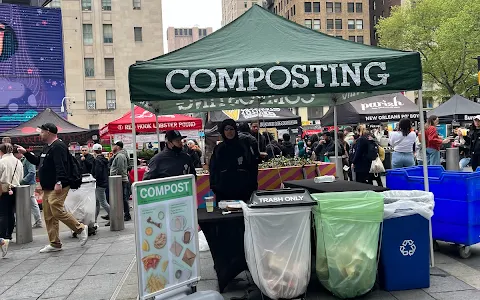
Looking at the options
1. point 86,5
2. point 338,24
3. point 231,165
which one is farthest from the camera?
point 338,24

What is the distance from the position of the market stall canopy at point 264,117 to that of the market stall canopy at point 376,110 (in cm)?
139

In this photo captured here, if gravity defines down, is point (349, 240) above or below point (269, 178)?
below

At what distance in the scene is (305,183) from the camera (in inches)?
249

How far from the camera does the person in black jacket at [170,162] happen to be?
6.05m

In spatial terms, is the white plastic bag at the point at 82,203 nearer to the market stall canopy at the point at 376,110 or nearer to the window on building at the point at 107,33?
the market stall canopy at the point at 376,110

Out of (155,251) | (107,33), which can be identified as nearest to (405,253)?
(155,251)

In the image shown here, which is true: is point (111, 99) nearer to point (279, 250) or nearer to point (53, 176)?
point (53, 176)

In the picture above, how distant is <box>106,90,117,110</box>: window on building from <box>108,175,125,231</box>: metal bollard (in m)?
40.7

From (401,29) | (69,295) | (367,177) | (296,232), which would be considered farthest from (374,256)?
(401,29)

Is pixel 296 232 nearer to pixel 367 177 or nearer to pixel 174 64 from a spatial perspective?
pixel 174 64

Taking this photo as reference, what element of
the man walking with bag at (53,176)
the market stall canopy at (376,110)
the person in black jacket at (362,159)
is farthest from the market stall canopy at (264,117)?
the man walking with bag at (53,176)

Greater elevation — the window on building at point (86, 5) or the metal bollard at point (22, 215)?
the window on building at point (86, 5)

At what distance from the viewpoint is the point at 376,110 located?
13477 millimetres

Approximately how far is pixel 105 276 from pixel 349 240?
348cm
